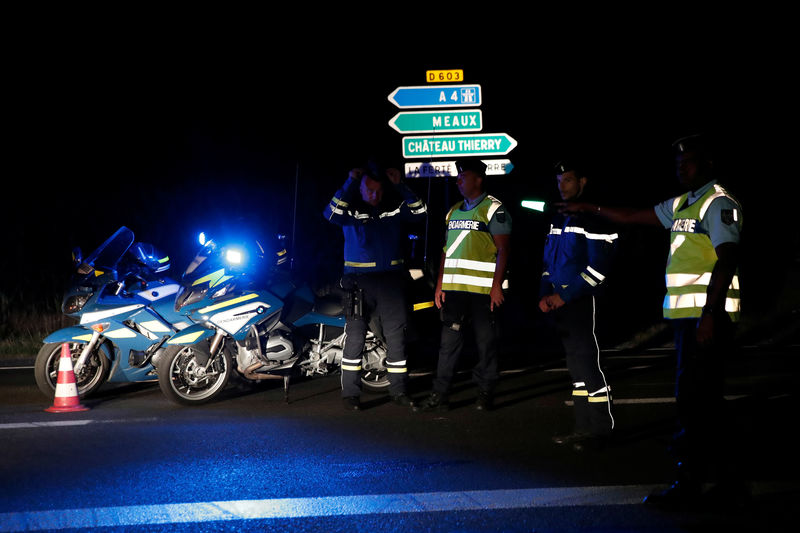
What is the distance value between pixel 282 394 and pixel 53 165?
63.8ft

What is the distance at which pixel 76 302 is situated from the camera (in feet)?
26.4

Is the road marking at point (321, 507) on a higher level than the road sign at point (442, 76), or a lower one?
lower

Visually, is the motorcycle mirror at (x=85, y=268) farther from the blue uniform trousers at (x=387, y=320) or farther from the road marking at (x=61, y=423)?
the blue uniform trousers at (x=387, y=320)

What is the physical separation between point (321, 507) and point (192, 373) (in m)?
3.34

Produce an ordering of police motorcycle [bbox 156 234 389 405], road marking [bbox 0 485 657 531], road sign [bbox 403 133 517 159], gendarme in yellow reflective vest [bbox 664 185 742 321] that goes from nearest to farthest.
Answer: road marking [bbox 0 485 657 531], gendarme in yellow reflective vest [bbox 664 185 742 321], police motorcycle [bbox 156 234 389 405], road sign [bbox 403 133 517 159]

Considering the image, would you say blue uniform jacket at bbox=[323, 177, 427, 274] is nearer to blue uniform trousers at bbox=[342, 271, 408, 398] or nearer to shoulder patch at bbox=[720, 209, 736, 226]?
blue uniform trousers at bbox=[342, 271, 408, 398]

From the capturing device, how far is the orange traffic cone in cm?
756

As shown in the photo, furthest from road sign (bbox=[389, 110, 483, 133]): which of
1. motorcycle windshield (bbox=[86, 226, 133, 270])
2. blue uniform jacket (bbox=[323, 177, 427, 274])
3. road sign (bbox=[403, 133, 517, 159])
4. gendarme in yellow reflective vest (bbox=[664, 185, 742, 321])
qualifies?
gendarme in yellow reflective vest (bbox=[664, 185, 742, 321])

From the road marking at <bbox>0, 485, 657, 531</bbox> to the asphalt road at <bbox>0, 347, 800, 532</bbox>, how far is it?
11 mm

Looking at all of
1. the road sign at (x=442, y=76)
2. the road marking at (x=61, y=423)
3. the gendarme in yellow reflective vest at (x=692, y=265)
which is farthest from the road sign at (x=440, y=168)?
the gendarme in yellow reflective vest at (x=692, y=265)

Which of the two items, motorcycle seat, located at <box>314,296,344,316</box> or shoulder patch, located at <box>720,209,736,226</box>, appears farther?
motorcycle seat, located at <box>314,296,344,316</box>

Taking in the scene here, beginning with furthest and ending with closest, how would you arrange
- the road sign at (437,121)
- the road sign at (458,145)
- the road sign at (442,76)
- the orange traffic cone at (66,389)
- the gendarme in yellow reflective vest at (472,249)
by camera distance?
the road sign at (442,76)
the road sign at (437,121)
the road sign at (458,145)
the orange traffic cone at (66,389)
the gendarme in yellow reflective vest at (472,249)

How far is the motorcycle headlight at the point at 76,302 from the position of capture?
8.03 metres

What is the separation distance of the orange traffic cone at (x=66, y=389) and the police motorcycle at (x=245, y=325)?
27.6 inches
